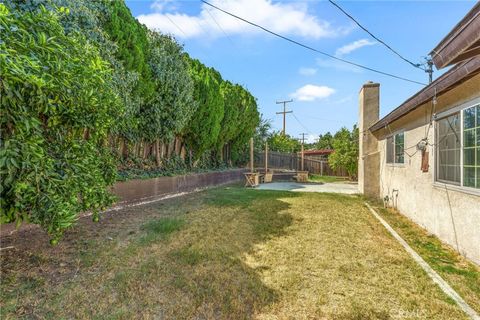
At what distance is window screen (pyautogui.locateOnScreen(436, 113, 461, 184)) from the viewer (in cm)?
421

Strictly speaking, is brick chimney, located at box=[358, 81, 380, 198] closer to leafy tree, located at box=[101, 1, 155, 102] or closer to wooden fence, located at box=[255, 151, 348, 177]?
leafy tree, located at box=[101, 1, 155, 102]

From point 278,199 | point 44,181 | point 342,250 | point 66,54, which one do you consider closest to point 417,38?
point 278,199

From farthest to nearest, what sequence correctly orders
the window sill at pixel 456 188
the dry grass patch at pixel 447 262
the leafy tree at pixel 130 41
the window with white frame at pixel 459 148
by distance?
1. the leafy tree at pixel 130 41
2. the window with white frame at pixel 459 148
3. the window sill at pixel 456 188
4. the dry grass patch at pixel 447 262

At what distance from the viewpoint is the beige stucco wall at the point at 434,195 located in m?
3.65

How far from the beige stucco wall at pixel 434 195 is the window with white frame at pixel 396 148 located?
0.20 meters

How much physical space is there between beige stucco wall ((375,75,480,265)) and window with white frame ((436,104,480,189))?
0.52 ft

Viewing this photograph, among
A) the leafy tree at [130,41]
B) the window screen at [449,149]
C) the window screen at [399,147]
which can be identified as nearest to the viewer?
the window screen at [449,149]

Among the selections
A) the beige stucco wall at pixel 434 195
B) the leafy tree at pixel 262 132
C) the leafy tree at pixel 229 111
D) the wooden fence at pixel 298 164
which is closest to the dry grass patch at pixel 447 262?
the beige stucco wall at pixel 434 195

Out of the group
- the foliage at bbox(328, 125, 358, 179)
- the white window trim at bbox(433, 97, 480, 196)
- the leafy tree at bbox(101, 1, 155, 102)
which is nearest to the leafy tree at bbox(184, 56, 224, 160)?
the leafy tree at bbox(101, 1, 155, 102)

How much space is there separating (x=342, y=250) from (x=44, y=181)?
3.99 m

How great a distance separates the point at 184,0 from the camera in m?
6.45

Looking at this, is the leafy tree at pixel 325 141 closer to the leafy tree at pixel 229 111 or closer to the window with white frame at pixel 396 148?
the leafy tree at pixel 229 111

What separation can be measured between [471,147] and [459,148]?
0.33m

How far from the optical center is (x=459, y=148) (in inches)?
163
